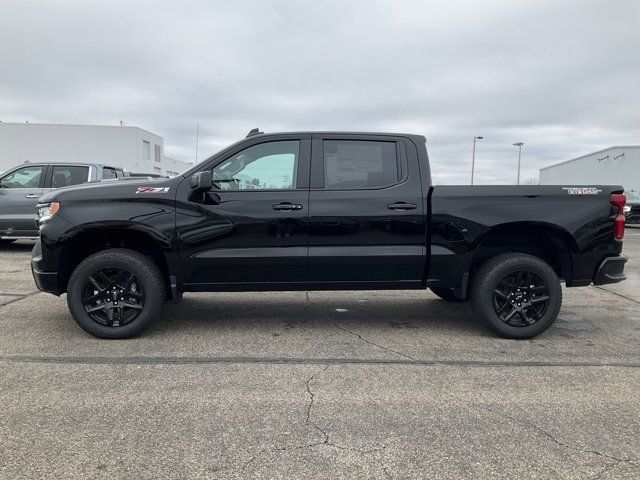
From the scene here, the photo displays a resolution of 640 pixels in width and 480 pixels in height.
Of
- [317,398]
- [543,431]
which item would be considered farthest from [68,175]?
[543,431]

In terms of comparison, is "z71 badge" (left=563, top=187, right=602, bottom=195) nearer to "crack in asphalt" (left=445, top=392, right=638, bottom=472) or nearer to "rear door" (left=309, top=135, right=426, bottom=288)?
"rear door" (left=309, top=135, right=426, bottom=288)

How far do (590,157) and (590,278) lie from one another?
36.1 meters

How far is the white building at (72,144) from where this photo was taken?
41.9 m

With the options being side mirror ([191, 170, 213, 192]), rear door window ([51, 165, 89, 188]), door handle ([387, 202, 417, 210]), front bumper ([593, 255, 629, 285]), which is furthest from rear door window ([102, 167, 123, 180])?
front bumper ([593, 255, 629, 285])

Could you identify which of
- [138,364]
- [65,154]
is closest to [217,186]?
[138,364]

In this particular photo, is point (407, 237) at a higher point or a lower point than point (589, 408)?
higher

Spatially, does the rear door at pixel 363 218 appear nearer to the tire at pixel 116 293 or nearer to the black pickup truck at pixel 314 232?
the black pickup truck at pixel 314 232

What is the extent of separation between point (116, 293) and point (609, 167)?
35254mm

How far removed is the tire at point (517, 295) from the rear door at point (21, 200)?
30.0 ft

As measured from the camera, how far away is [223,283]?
485 centimetres

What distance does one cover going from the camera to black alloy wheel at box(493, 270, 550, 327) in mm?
4934

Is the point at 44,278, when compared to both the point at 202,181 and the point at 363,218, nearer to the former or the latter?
the point at 202,181

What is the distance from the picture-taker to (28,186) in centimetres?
1057

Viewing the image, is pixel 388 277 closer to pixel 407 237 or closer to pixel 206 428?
pixel 407 237
